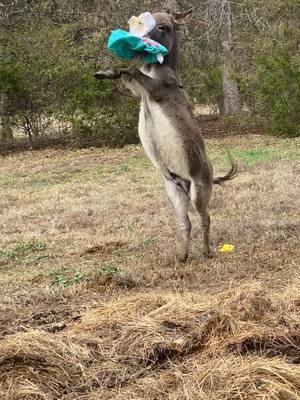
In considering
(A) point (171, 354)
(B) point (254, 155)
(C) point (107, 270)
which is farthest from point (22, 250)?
(B) point (254, 155)

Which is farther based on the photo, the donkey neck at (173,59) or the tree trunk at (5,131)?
the tree trunk at (5,131)

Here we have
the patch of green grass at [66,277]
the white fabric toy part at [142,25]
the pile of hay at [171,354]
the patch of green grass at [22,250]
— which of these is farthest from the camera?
the patch of green grass at [22,250]

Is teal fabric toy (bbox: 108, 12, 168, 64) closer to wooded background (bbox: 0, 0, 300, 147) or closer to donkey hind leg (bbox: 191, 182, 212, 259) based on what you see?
donkey hind leg (bbox: 191, 182, 212, 259)

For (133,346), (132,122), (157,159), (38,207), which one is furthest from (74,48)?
(133,346)

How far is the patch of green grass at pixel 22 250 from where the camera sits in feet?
24.9

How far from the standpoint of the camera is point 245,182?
1122cm

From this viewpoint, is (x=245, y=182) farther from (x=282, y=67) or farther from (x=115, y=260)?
(x=282, y=67)

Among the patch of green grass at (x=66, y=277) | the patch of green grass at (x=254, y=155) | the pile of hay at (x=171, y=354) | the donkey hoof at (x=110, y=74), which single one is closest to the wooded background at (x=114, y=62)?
the patch of green grass at (x=254, y=155)

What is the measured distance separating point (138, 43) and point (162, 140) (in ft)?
3.25

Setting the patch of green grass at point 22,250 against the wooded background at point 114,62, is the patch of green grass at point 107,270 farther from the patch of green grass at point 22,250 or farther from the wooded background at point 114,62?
the wooded background at point 114,62

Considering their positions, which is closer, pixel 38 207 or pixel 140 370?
pixel 140 370

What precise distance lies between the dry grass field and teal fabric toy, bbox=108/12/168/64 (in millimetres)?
2070

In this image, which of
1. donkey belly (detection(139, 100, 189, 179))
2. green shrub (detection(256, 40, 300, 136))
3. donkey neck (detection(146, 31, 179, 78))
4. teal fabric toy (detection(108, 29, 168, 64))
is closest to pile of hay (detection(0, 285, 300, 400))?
donkey belly (detection(139, 100, 189, 179))

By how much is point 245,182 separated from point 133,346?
745cm
